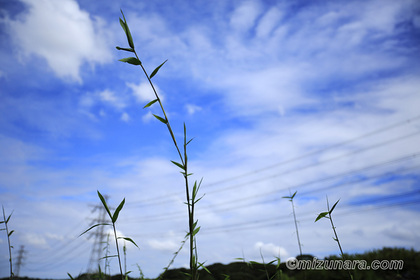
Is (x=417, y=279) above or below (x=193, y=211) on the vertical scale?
below

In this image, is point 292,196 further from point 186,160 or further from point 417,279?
point 417,279

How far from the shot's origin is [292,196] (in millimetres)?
2613

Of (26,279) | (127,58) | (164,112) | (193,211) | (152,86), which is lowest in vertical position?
(26,279)

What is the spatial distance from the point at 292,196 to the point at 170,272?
31.3 ft

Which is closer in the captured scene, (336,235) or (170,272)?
(336,235)

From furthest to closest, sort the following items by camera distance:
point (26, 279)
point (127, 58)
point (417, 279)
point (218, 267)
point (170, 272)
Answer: point (26, 279)
point (170, 272)
point (218, 267)
point (417, 279)
point (127, 58)

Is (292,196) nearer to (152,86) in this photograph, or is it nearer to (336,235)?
(336,235)

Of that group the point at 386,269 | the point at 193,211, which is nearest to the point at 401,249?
the point at 386,269

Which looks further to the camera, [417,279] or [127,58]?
[417,279]

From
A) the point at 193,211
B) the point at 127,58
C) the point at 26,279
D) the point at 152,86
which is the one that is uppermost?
the point at 127,58

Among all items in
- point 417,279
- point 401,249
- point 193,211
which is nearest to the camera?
point 193,211

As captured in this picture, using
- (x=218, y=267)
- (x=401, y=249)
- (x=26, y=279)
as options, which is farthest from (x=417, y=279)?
(x=26, y=279)

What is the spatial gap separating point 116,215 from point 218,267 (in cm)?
923

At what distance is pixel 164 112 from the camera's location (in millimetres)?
1027
